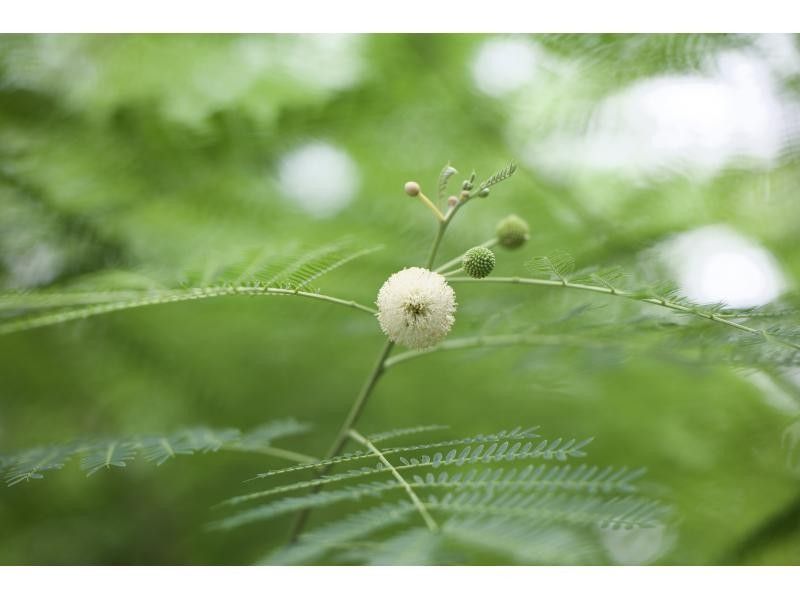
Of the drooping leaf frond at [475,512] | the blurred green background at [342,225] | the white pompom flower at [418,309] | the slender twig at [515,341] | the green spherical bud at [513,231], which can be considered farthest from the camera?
the blurred green background at [342,225]

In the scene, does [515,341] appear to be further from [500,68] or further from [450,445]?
[500,68]

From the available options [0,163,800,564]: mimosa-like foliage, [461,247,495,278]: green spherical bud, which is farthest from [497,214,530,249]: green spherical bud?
[461,247,495,278]: green spherical bud

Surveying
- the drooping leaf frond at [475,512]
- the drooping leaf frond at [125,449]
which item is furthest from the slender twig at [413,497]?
the drooping leaf frond at [125,449]

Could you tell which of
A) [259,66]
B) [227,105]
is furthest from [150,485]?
[259,66]

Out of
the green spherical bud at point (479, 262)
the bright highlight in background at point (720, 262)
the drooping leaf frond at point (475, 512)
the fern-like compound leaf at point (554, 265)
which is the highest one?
the bright highlight in background at point (720, 262)

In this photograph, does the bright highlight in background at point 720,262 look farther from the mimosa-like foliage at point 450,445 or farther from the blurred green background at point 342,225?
the mimosa-like foliage at point 450,445

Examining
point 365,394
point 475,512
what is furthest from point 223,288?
point 475,512
